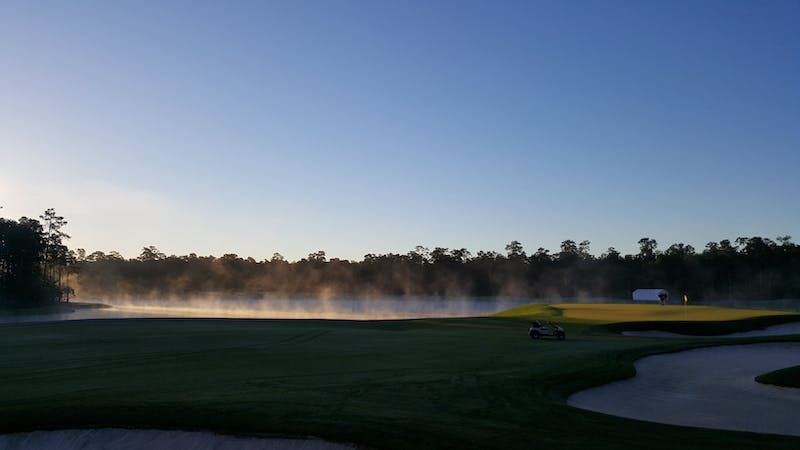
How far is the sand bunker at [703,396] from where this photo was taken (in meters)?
15.0

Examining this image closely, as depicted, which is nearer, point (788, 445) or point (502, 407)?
point (788, 445)

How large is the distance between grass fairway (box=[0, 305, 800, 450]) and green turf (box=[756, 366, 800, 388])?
4.19 metres

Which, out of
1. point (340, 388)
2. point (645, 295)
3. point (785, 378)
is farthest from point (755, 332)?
point (645, 295)

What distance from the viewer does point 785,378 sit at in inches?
750

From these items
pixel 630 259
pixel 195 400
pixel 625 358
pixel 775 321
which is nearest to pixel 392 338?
pixel 625 358

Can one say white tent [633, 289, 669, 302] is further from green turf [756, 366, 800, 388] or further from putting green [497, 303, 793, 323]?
green turf [756, 366, 800, 388]

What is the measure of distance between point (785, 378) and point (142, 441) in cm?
1797

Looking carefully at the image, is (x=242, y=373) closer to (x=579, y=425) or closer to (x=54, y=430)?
(x=54, y=430)

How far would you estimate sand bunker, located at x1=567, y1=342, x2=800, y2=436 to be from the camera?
49.2 ft

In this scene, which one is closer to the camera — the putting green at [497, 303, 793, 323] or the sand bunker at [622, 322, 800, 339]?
the sand bunker at [622, 322, 800, 339]

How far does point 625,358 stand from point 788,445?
13552 mm

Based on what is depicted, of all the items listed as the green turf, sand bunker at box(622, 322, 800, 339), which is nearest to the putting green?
sand bunker at box(622, 322, 800, 339)

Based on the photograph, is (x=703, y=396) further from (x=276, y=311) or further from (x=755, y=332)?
(x=276, y=311)

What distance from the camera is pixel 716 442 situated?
12.1m
